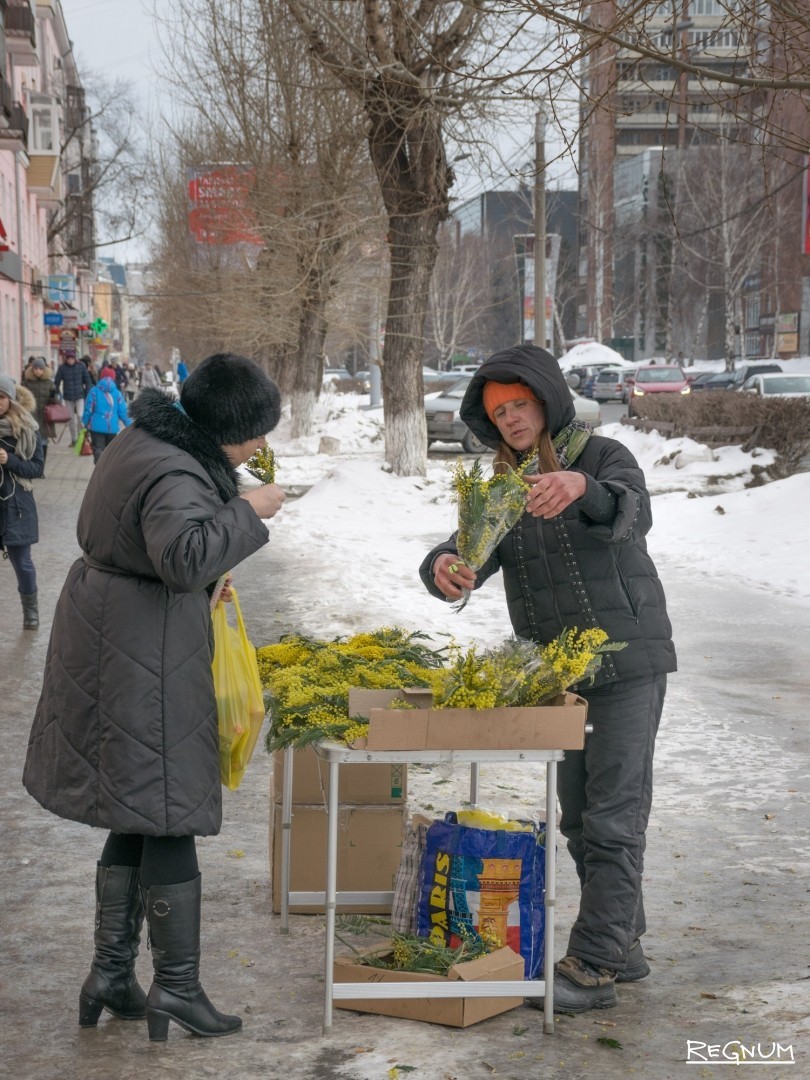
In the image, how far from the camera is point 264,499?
3611 millimetres

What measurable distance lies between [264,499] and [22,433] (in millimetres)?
6033

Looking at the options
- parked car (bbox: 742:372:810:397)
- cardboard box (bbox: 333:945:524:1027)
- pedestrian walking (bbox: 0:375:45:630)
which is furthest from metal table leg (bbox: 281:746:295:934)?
Result: parked car (bbox: 742:372:810:397)

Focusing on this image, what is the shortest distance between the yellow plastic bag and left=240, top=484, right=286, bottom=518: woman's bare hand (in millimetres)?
294

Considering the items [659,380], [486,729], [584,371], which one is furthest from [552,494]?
[584,371]

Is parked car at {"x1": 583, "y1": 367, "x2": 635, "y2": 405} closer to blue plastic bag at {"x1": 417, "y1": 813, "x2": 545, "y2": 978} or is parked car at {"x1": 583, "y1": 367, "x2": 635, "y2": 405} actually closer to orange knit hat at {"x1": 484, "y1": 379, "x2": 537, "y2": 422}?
orange knit hat at {"x1": 484, "y1": 379, "x2": 537, "y2": 422}

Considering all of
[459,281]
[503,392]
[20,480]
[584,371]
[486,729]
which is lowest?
[486,729]

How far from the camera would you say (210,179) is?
2794cm

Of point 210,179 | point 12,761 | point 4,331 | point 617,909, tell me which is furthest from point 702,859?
point 4,331

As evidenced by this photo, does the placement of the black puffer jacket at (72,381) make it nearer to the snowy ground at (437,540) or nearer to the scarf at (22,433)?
the snowy ground at (437,540)

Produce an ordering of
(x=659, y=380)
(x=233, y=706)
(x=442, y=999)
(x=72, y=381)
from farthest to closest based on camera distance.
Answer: (x=659, y=380), (x=72, y=381), (x=442, y=999), (x=233, y=706)

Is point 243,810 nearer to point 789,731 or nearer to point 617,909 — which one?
point 617,909

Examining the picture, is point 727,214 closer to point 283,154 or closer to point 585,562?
point 283,154

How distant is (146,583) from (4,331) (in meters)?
32.8

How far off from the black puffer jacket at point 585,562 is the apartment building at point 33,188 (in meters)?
18.6
